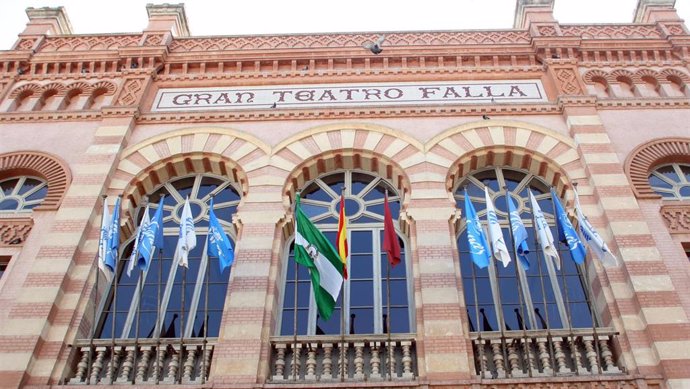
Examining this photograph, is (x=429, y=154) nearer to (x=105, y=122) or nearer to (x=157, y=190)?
(x=157, y=190)

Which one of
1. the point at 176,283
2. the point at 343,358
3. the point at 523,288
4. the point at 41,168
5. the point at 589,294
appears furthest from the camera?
the point at 41,168

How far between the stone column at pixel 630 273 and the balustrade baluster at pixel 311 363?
182 inches

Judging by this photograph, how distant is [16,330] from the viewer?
10.0 m

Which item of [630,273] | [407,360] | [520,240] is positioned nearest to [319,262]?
[407,360]

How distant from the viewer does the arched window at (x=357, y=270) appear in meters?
10.9

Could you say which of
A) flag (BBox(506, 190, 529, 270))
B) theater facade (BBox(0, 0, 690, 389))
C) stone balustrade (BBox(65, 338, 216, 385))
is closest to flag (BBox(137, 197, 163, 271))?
theater facade (BBox(0, 0, 690, 389))

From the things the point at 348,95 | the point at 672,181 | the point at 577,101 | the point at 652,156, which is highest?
the point at 348,95

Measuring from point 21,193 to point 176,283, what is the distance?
4282 mm

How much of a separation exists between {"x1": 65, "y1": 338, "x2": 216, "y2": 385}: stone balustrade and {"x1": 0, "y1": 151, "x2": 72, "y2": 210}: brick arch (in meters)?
3.75

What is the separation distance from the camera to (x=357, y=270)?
11.7 m

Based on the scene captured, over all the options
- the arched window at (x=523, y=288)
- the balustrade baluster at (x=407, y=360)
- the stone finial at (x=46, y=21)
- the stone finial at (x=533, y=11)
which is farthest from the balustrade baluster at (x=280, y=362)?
the stone finial at (x=46, y=21)

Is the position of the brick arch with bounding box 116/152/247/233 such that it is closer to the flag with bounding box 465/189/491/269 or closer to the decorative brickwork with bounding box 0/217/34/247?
the decorative brickwork with bounding box 0/217/34/247

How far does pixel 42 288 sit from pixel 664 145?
11.9 m

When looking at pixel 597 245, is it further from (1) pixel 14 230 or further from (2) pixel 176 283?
(1) pixel 14 230
